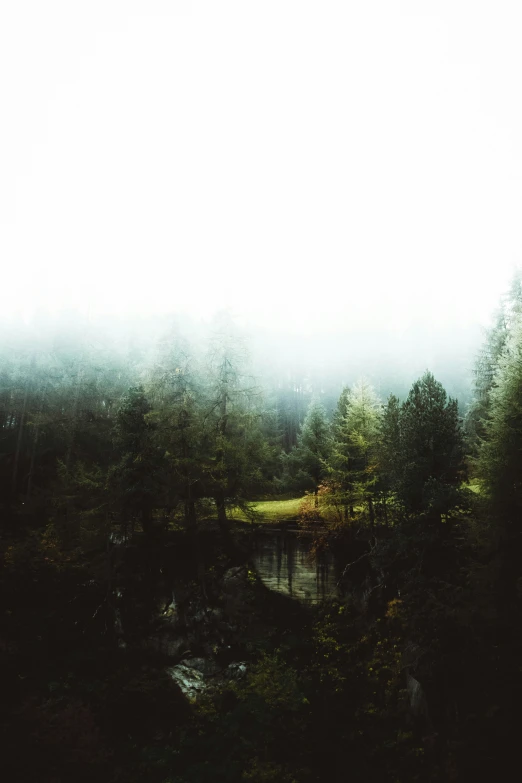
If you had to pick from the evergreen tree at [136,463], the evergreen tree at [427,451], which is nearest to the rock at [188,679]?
the evergreen tree at [136,463]

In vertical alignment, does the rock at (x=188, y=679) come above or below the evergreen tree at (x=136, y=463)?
below

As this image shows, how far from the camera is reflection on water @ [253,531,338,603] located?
1905 centimetres

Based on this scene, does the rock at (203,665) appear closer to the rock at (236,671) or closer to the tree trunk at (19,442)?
the rock at (236,671)

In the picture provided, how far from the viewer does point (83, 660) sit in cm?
1598

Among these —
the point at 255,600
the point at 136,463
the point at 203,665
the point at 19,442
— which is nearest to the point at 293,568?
the point at 255,600

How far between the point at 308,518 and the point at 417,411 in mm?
8935

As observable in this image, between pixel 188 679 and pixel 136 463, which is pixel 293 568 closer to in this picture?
pixel 188 679

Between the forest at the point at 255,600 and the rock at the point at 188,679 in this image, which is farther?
the rock at the point at 188,679

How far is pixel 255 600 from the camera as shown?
1872 cm

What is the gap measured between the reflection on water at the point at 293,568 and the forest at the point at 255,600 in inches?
8.1

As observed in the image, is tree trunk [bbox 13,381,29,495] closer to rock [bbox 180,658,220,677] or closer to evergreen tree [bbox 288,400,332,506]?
rock [bbox 180,658,220,677]

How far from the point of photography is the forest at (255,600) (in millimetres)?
11531

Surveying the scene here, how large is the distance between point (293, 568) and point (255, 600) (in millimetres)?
2483

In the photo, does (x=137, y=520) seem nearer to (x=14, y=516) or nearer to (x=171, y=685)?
(x=171, y=685)
